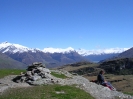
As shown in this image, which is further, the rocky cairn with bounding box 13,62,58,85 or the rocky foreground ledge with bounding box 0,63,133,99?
the rocky cairn with bounding box 13,62,58,85

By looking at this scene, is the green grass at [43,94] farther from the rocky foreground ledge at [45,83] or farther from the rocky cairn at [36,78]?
the rocky cairn at [36,78]

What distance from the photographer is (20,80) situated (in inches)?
2169

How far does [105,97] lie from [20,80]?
21017 millimetres

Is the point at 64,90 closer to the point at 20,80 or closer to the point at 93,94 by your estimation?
the point at 93,94

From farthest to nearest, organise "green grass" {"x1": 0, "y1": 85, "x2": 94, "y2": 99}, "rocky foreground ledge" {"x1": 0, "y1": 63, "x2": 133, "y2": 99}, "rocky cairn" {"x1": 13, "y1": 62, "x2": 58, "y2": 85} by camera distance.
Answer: "rocky cairn" {"x1": 13, "y1": 62, "x2": 58, "y2": 85} → "rocky foreground ledge" {"x1": 0, "y1": 63, "x2": 133, "y2": 99} → "green grass" {"x1": 0, "y1": 85, "x2": 94, "y2": 99}

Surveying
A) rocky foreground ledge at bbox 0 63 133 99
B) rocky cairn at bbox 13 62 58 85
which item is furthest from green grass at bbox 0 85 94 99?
rocky cairn at bbox 13 62 58 85

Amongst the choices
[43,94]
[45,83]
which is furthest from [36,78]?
[43,94]

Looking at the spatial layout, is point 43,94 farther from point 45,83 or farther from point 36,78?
point 36,78

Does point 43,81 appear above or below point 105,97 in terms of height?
above

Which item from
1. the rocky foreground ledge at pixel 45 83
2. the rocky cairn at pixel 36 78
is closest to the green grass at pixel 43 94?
the rocky foreground ledge at pixel 45 83

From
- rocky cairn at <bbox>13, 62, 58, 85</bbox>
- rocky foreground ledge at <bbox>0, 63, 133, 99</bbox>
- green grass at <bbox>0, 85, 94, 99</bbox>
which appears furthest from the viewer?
rocky cairn at <bbox>13, 62, 58, 85</bbox>

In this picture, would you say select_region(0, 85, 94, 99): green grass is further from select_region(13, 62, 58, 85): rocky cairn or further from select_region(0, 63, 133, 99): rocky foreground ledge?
select_region(13, 62, 58, 85): rocky cairn

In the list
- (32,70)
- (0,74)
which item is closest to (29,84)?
(32,70)

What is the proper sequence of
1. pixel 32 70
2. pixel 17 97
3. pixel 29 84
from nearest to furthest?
pixel 17 97 → pixel 29 84 → pixel 32 70
